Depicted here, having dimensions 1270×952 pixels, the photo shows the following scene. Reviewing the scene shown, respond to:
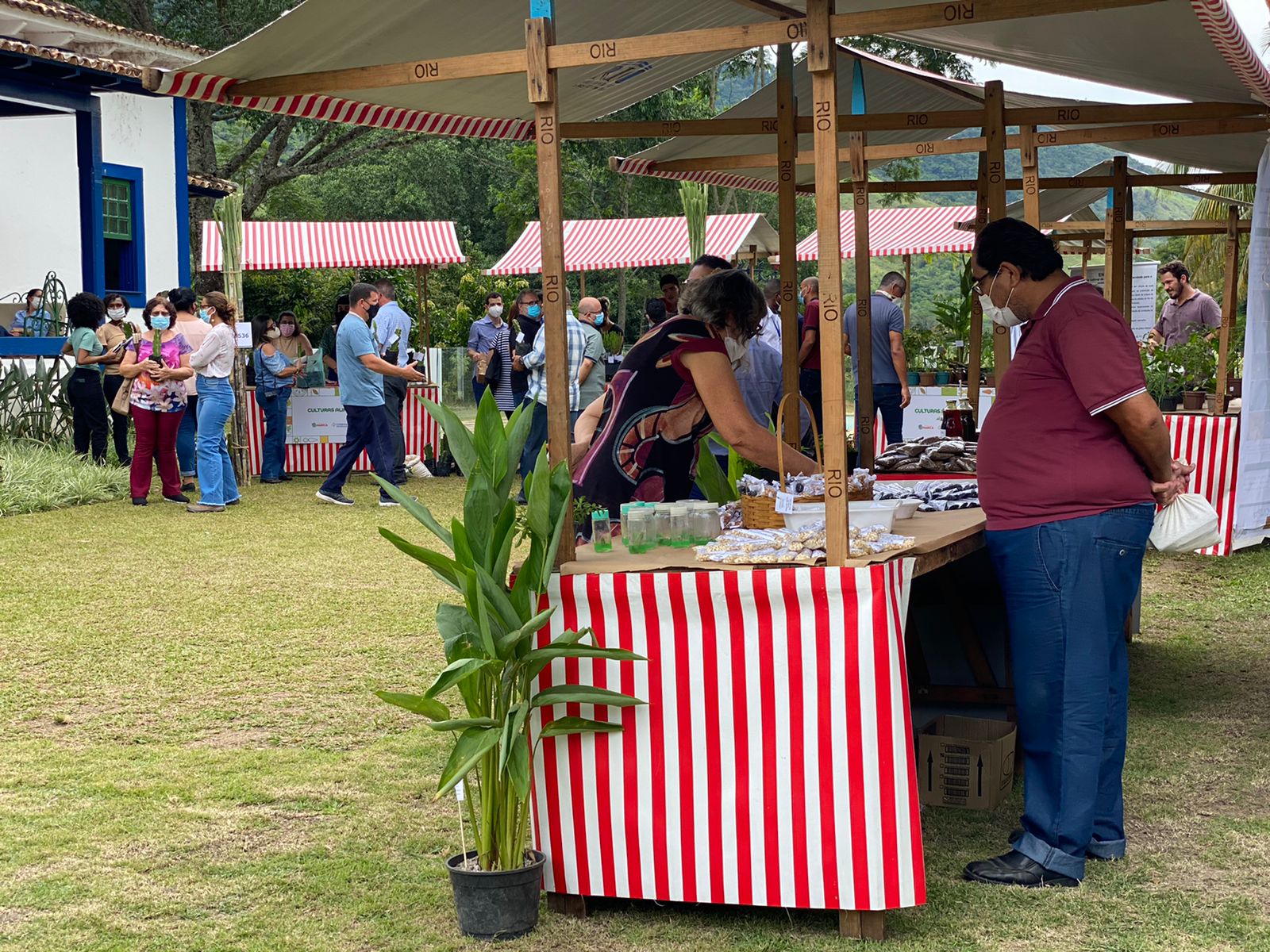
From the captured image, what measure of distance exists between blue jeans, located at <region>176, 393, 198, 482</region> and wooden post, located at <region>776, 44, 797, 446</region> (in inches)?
330

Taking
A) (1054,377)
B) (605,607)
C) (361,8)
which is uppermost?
(361,8)

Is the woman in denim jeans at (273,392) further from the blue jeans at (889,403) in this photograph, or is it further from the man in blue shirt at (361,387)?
the blue jeans at (889,403)

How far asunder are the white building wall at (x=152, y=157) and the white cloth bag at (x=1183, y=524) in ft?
54.7

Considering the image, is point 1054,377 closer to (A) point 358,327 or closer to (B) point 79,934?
(B) point 79,934

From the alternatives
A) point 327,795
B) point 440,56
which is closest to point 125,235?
point 440,56

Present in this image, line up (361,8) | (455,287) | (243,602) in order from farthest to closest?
(455,287) → (243,602) → (361,8)

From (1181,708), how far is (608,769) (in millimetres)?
3144

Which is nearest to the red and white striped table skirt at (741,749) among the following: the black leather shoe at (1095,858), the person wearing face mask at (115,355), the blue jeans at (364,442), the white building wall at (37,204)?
the black leather shoe at (1095,858)

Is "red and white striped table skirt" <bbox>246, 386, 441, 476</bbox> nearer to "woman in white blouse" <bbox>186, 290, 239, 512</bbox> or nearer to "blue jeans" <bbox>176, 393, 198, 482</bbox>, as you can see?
"blue jeans" <bbox>176, 393, 198, 482</bbox>

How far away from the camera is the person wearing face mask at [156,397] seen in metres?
11.3

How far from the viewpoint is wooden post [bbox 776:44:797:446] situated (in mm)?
5738

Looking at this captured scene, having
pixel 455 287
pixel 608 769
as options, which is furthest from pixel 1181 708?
pixel 455 287

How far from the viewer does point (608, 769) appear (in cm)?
361

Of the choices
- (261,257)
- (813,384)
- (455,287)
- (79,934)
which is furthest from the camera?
(455,287)
